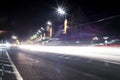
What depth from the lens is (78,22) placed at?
74938 millimetres

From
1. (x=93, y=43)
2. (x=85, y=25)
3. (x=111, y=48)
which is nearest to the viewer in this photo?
(x=111, y=48)

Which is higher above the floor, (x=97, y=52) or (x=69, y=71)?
(x=97, y=52)

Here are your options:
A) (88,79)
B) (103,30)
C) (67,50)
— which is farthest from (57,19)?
(88,79)

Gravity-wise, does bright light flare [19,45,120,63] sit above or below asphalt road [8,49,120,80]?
above

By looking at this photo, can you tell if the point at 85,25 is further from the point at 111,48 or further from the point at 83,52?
the point at 111,48

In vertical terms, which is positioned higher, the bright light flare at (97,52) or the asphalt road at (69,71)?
the bright light flare at (97,52)

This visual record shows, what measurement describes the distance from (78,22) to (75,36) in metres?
10.5

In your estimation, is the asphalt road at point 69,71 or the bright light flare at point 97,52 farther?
the bright light flare at point 97,52

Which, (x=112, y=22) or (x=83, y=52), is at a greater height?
(x=112, y=22)

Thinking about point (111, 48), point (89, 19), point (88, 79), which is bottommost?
point (88, 79)

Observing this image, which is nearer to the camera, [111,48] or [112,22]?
[111,48]

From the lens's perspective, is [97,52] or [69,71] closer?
[69,71]

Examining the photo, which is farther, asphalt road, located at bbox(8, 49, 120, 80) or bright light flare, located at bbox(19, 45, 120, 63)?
bright light flare, located at bbox(19, 45, 120, 63)

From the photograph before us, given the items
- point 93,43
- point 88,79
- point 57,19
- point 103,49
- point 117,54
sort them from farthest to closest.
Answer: point 57,19 → point 93,43 → point 103,49 → point 117,54 → point 88,79
